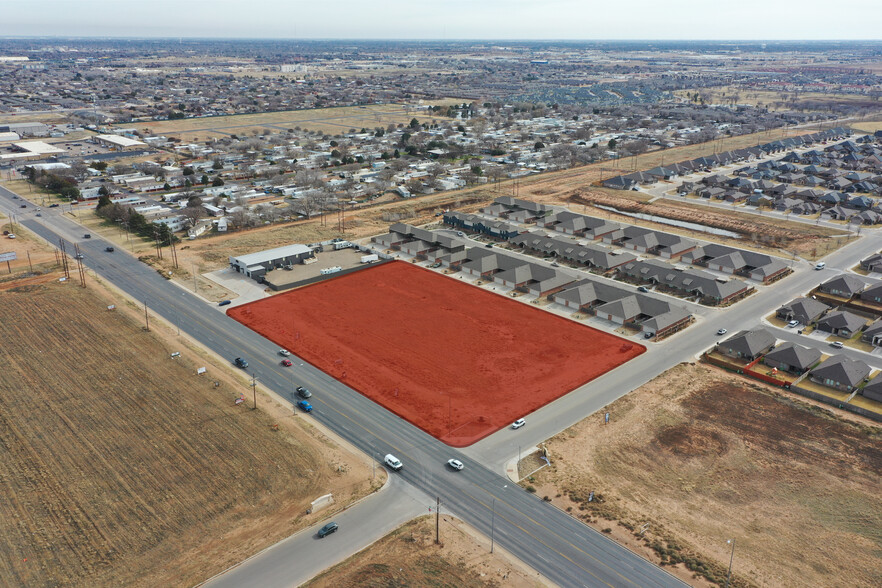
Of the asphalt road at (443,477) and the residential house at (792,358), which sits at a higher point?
the residential house at (792,358)

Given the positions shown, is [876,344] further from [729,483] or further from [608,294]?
[729,483]

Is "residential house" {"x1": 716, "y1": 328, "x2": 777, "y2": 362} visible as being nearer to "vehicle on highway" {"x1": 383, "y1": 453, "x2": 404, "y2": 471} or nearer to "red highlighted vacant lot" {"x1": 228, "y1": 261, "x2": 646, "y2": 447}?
"red highlighted vacant lot" {"x1": 228, "y1": 261, "x2": 646, "y2": 447}

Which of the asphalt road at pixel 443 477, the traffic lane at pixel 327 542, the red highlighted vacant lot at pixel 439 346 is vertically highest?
the red highlighted vacant lot at pixel 439 346

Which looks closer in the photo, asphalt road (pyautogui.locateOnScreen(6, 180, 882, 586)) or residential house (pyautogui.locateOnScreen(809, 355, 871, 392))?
asphalt road (pyautogui.locateOnScreen(6, 180, 882, 586))

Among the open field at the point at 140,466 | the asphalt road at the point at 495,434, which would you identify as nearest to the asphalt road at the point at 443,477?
the asphalt road at the point at 495,434

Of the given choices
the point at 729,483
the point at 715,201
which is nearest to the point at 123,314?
the point at 729,483

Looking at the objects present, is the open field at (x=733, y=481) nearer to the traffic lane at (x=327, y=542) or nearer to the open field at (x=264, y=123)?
the traffic lane at (x=327, y=542)

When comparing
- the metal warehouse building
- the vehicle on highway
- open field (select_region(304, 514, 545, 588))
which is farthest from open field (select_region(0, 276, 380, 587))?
the metal warehouse building
